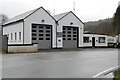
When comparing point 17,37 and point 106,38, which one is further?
point 106,38

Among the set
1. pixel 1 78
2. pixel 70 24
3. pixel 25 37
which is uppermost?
pixel 70 24

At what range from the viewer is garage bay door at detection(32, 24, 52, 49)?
1254 inches

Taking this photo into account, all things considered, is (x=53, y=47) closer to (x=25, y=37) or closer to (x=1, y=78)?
(x=25, y=37)

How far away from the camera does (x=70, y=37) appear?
3628 cm

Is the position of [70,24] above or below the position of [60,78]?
above

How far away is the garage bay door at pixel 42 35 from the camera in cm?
3186

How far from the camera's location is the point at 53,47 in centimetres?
3362

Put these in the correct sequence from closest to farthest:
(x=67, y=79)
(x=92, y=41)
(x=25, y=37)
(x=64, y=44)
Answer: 1. (x=67, y=79)
2. (x=25, y=37)
3. (x=64, y=44)
4. (x=92, y=41)

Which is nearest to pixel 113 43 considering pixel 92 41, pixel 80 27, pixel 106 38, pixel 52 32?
pixel 106 38

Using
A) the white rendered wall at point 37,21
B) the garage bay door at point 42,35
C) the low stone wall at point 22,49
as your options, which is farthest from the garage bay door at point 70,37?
the low stone wall at point 22,49

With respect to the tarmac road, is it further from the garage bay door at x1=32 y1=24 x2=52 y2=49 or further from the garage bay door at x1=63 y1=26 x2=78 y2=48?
the garage bay door at x1=63 y1=26 x2=78 y2=48

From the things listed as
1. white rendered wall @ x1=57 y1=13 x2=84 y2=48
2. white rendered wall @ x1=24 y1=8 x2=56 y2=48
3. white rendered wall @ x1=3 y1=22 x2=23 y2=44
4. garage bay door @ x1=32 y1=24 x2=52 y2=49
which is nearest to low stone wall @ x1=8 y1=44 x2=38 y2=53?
white rendered wall @ x1=24 y1=8 x2=56 y2=48

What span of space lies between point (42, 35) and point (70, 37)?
220 inches

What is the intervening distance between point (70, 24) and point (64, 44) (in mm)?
3426
